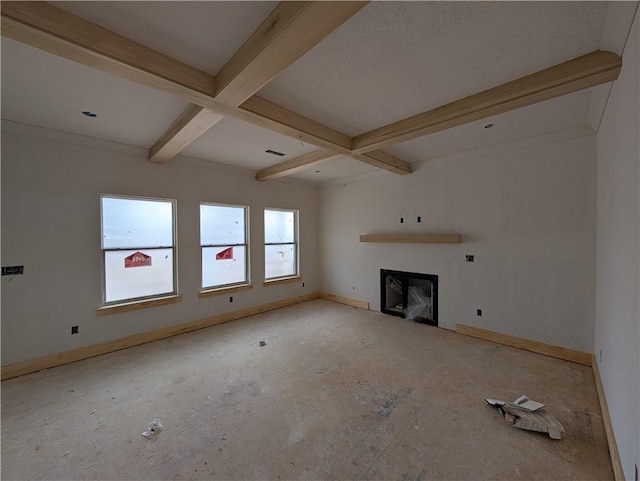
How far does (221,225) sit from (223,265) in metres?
0.74

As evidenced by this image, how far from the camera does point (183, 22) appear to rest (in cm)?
156

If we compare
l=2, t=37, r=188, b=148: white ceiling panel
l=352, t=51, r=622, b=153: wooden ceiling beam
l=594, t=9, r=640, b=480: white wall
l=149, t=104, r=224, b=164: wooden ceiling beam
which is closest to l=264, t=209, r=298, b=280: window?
l=149, t=104, r=224, b=164: wooden ceiling beam

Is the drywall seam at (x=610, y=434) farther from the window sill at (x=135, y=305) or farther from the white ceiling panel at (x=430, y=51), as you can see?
the window sill at (x=135, y=305)

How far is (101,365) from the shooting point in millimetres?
3150

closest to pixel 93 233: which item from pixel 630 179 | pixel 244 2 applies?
pixel 244 2

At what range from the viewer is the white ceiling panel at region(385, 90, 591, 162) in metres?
2.61

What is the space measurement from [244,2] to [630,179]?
8.10 ft

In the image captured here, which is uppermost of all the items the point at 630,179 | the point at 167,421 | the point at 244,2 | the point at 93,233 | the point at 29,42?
the point at 244,2

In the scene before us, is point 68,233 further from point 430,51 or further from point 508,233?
point 508,233

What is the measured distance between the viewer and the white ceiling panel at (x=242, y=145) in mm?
3117

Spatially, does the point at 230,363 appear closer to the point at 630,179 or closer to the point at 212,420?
the point at 212,420

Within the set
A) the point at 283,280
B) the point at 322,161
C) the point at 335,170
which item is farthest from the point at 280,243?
the point at 322,161

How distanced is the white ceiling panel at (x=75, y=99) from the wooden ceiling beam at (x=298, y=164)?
186cm

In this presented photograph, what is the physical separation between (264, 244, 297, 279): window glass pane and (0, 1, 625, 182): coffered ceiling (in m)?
2.84
